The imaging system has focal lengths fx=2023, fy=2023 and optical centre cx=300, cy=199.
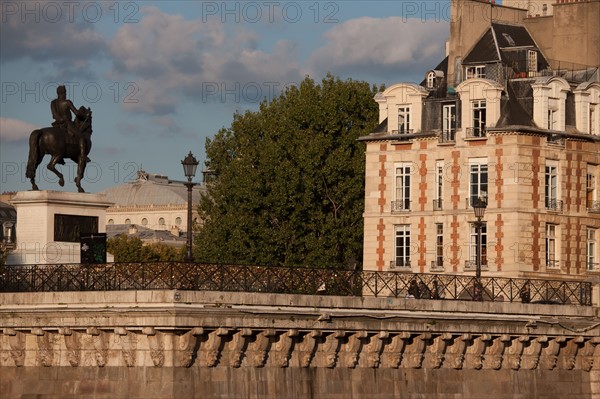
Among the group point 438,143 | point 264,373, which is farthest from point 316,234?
point 264,373

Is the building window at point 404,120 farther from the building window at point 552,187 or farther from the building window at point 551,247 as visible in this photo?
the building window at point 551,247

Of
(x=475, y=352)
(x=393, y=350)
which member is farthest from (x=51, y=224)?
(x=475, y=352)

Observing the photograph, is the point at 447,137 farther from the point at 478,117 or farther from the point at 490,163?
the point at 490,163

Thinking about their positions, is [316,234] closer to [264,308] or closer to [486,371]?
[486,371]

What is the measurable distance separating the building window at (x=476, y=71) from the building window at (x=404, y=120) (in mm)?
3224

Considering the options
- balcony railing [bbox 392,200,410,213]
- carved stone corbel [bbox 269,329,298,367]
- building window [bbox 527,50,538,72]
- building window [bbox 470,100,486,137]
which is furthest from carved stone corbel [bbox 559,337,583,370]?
building window [bbox 527,50,538,72]

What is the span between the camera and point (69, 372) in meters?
54.4

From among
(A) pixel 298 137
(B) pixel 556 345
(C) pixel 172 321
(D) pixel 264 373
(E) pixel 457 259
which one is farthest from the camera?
(A) pixel 298 137

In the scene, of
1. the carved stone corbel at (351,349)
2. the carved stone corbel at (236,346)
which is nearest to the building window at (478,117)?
the carved stone corbel at (351,349)

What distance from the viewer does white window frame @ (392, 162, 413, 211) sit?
9106 cm

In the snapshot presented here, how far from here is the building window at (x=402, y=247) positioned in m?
91.2

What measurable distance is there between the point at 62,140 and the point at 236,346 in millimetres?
9166

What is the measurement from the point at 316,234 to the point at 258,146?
5642 mm

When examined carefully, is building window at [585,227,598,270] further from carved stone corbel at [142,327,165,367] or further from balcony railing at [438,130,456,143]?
carved stone corbel at [142,327,165,367]
